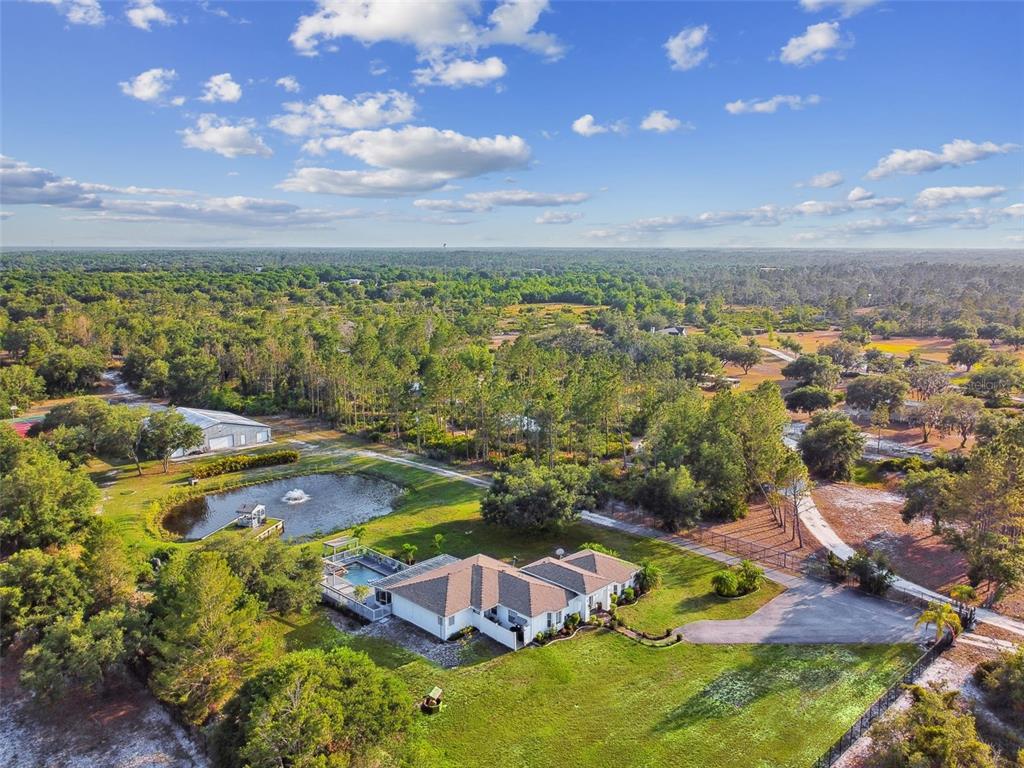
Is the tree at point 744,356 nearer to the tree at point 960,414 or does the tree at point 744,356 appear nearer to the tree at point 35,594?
the tree at point 960,414

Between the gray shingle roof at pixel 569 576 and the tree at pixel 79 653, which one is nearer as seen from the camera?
the tree at pixel 79 653

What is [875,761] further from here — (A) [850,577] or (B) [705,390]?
(B) [705,390]

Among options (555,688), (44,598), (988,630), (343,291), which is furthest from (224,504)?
(343,291)

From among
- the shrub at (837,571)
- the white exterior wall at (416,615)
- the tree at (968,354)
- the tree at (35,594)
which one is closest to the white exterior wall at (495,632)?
the white exterior wall at (416,615)

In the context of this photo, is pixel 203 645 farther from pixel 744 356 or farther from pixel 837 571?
pixel 744 356

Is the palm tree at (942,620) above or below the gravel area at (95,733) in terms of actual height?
above

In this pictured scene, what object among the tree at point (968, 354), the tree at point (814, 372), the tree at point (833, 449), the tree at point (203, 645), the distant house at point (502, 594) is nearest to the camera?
the tree at point (203, 645)

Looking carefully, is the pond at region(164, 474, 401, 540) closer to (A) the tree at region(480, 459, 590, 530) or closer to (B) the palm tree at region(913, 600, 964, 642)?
(A) the tree at region(480, 459, 590, 530)
